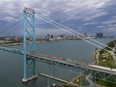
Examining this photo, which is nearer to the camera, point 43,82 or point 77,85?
point 77,85

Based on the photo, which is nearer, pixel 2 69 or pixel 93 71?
pixel 93 71

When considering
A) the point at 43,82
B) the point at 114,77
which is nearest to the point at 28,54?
the point at 43,82

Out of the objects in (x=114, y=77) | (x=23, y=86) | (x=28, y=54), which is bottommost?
(x=23, y=86)

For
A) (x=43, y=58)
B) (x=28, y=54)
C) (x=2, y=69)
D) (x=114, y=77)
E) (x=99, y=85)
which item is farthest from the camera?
(x=2, y=69)

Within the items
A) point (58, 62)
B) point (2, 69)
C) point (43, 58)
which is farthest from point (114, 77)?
point (2, 69)

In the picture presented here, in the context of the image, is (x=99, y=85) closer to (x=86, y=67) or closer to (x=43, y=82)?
(x=86, y=67)

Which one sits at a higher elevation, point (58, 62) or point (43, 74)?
point (58, 62)

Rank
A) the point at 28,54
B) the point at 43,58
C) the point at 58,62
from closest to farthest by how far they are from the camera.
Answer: the point at 58,62, the point at 43,58, the point at 28,54

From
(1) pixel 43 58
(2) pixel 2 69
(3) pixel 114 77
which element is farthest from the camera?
(2) pixel 2 69

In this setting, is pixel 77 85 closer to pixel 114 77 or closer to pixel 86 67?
pixel 86 67
